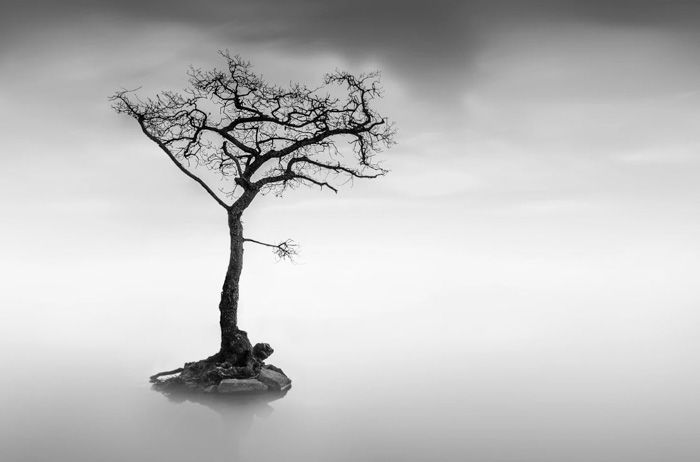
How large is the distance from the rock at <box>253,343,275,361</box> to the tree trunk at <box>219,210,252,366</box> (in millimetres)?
445

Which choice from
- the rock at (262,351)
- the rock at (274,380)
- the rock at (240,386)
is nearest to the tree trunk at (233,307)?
the rock at (262,351)

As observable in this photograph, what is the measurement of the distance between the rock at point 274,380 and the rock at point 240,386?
27 cm

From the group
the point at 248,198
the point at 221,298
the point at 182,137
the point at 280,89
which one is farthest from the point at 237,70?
the point at 221,298

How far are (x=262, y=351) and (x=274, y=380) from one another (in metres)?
1.13

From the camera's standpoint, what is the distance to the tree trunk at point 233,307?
15.5 metres

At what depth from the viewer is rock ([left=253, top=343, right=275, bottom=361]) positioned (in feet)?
52.4

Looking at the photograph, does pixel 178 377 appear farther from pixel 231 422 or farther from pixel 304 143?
pixel 304 143

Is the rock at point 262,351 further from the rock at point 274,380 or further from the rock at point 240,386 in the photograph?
the rock at point 240,386

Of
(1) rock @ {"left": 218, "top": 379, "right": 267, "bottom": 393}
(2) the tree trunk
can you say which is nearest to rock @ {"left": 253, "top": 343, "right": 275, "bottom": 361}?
(2) the tree trunk

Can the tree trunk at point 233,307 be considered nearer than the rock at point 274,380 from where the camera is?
No

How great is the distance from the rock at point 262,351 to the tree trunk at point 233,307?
1.46 ft

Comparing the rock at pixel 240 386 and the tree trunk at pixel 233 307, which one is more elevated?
the tree trunk at pixel 233 307

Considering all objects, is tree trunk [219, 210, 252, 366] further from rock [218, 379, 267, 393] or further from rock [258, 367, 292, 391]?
rock [218, 379, 267, 393]

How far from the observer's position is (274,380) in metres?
15.1
